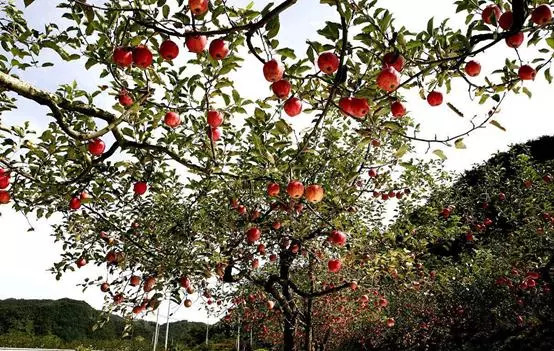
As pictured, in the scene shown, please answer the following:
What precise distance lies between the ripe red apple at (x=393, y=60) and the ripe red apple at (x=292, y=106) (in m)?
0.63

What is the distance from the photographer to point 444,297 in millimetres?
14664

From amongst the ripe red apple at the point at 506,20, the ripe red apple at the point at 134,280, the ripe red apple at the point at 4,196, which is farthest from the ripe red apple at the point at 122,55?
the ripe red apple at the point at 134,280

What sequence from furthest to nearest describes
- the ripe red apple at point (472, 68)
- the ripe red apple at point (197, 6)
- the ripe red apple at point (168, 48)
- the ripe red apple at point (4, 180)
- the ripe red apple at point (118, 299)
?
the ripe red apple at point (118, 299)
the ripe red apple at point (4, 180)
the ripe red apple at point (472, 68)
the ripe red apple at point (168, 48)
the ripe red apple at point (197, 6)

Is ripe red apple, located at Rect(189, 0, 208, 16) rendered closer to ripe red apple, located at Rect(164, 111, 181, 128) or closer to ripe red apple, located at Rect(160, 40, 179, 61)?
ripe red apple, located at Rect(160, 40, 179, 61)

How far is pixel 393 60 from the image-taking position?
2.43 m

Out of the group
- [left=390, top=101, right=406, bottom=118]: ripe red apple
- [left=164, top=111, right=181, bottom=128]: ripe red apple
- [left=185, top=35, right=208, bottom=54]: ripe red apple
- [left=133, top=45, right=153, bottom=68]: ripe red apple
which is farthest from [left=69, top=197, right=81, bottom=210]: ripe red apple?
[left=390, top=101, right=406, bottom=118]: ripe red apple

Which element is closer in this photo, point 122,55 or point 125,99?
point 122,55

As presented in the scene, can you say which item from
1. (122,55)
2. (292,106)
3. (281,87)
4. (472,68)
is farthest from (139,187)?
(472,68)

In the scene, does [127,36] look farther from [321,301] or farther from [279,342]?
[279,342]

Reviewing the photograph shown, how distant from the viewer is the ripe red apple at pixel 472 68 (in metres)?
2.85

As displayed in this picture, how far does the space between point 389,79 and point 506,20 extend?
3.74 feet

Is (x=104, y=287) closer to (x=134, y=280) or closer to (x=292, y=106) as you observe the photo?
(x=134, y=280)

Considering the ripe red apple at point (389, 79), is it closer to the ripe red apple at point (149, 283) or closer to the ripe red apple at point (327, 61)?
the ripe red apple at point (327, 61)

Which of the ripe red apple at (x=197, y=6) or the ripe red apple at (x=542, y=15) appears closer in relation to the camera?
the ripe red apple at (x=197, y=6)
